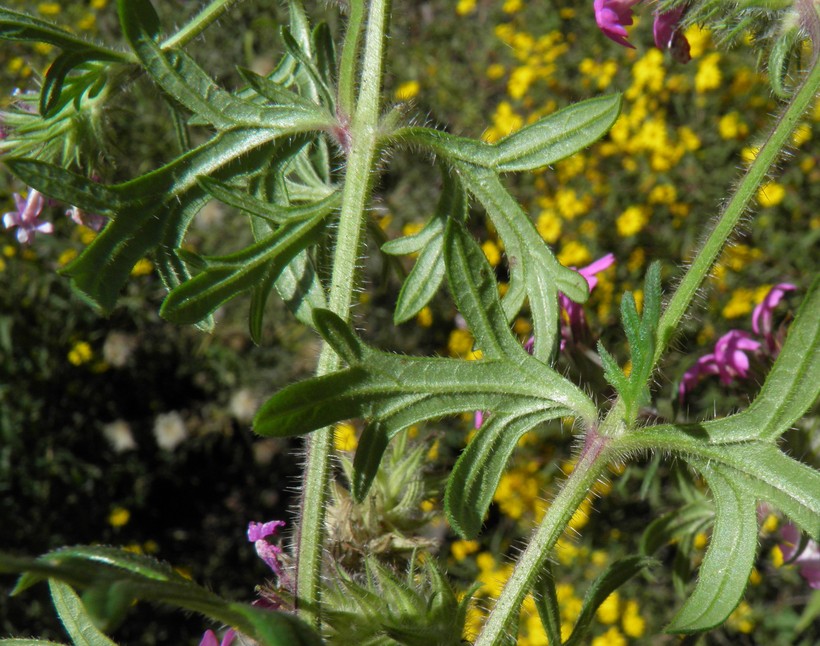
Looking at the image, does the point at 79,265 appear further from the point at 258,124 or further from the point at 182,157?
the point at 258,124

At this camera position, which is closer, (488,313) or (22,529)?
(488,313)

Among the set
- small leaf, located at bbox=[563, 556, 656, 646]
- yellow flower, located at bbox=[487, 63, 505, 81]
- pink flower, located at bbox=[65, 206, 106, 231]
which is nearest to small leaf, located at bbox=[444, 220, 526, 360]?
small leaf, located at bbox=[563, 556, 656, 646]

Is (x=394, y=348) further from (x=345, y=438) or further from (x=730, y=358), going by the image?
(x=730, y=358)

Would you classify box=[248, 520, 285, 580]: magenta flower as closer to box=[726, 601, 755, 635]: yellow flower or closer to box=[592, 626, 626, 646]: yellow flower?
box=[592, 626, 626, 646]: yellow flower

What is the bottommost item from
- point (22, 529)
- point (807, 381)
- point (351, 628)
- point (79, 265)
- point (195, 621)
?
point (195, 621)

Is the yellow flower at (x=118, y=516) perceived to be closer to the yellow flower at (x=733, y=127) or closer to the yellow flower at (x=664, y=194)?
the yellow flower at (x=664, y=194)

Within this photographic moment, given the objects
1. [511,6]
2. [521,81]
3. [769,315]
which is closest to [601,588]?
[769,315]

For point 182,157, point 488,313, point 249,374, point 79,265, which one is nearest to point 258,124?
point 182,157

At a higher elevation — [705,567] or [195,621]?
[705,567]
